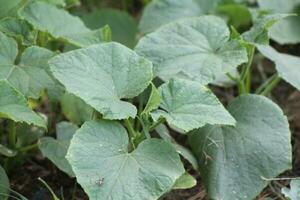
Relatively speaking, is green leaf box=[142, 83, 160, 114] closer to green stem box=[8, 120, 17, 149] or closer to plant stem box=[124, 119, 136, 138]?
plant stem box=[124, 119, 136, 138]

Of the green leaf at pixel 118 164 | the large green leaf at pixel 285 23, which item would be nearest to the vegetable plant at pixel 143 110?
the green leaf at pixel 118 164

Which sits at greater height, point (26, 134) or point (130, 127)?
point (130, 127)

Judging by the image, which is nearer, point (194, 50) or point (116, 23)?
point (194, 50)

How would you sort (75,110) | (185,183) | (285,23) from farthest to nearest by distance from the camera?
1. (285,23)
2. (75,110)
3. (185,183)

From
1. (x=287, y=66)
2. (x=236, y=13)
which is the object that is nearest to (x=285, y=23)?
(x=236, y=13)

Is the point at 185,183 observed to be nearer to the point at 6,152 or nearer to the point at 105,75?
the point at 105,75

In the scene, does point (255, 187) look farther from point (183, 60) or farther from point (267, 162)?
point (183, 60)

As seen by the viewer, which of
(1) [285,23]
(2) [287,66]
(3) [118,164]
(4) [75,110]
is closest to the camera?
(3) [118,164]
